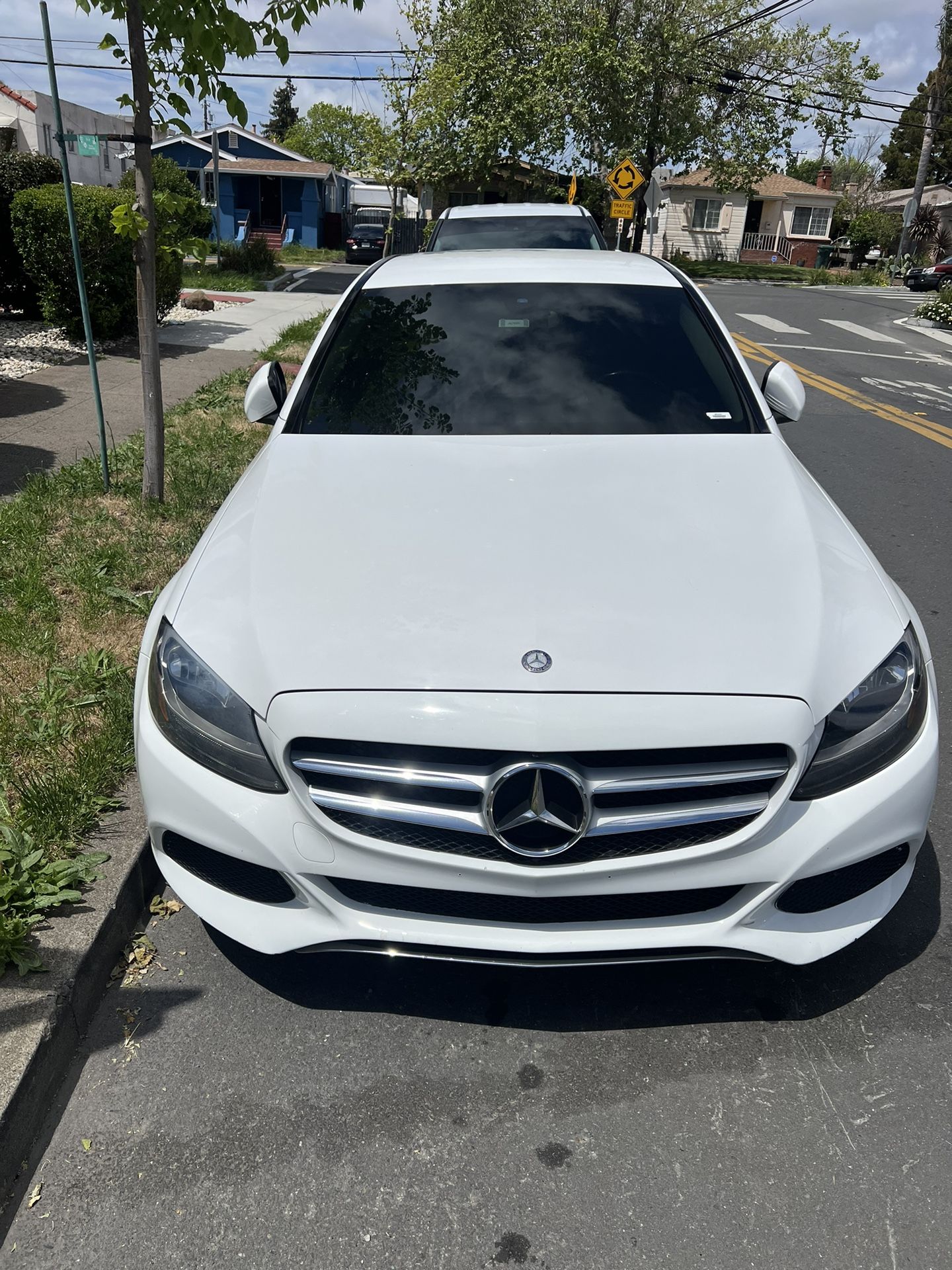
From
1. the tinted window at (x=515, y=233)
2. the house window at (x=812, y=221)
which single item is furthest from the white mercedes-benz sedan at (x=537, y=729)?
the house window at (x=812, y=221)

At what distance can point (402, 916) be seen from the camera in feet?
7.43

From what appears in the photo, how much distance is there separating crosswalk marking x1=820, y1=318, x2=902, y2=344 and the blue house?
26.7m

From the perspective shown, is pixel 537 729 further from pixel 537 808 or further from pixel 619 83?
pixel 619 83

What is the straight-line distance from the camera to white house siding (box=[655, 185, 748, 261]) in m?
50.0

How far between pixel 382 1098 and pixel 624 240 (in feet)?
138

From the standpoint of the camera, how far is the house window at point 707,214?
50.3 meters

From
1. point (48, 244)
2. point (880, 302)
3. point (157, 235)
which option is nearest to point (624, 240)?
point (880, 302)

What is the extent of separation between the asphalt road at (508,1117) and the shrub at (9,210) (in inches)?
459

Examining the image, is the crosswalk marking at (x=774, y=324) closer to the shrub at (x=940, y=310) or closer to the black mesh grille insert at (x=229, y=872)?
the shrub at (x=940, y=310)

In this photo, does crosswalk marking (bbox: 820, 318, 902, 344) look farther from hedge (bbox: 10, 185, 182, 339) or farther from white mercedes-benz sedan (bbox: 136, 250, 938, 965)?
white mercedes-benz sedan (bbox: 136, 250, 938, 965)

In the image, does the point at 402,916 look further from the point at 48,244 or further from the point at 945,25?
the point at 945,25

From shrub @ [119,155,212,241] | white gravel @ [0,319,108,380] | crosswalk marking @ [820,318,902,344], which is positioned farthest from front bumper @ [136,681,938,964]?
crosswalk marking @ [820,318,902,344]

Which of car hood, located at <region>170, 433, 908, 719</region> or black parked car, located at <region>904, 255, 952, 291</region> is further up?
car hood, located at <region>170, 433, 908, 719</region>

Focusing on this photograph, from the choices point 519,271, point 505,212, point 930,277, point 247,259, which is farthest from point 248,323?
point 930,277
